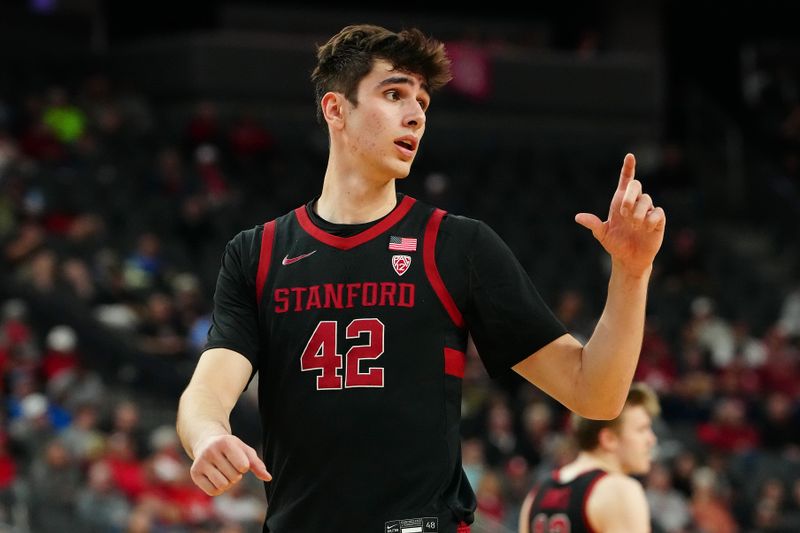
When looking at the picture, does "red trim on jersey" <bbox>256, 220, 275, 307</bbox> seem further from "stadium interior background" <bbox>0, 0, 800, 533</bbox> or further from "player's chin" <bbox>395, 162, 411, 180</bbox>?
"stadium interior background" <bbox>0, 0, 800, 533</bbox>

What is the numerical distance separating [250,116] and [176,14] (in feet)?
8.36

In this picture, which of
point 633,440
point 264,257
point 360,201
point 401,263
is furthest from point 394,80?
point 633,440

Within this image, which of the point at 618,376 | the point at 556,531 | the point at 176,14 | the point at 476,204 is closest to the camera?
the point at 618,376

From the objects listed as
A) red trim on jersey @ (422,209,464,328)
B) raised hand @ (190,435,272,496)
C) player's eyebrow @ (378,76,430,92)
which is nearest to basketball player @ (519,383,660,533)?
red trim on jersey @ (422,209,464,328)

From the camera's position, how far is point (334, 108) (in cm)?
391

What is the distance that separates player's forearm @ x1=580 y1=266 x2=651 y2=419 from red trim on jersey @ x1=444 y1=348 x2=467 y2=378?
0.34m

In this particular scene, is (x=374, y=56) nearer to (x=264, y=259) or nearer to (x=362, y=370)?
(x=264, y=259)

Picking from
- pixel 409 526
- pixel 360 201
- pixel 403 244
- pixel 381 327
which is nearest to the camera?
pixel 409 526

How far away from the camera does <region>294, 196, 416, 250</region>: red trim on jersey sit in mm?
3805

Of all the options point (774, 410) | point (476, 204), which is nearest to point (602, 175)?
point (476, 204)

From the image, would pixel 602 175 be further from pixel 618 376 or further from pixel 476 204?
pixel 618 376

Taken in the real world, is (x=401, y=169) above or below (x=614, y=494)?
above

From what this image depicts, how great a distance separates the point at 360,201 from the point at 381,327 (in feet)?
1.30

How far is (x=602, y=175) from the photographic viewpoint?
23.5 meters
